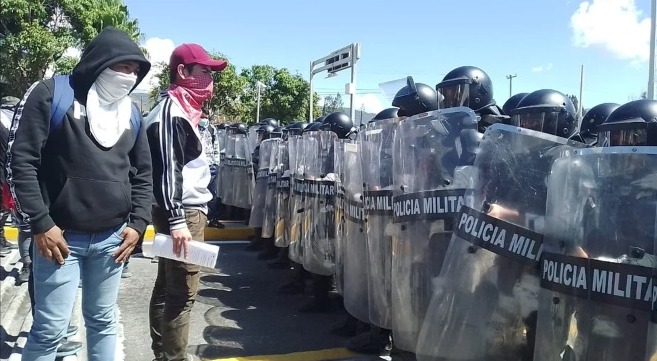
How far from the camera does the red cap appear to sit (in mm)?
3553

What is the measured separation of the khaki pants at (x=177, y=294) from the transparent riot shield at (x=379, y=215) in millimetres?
1110

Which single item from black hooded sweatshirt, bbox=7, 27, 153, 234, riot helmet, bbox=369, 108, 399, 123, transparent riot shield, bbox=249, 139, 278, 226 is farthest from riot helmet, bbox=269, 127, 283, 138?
black hooded sweatshirt, bbox=7, 27, 153, 234

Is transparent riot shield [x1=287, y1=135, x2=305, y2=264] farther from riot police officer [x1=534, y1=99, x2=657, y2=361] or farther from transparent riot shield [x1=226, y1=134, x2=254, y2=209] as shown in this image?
transparent riot shield [x1=226, y1=134, x2=254, y2=209]

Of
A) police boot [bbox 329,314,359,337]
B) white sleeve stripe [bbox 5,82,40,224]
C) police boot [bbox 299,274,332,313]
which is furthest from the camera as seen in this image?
police boot [bbox 299,274,332,313]

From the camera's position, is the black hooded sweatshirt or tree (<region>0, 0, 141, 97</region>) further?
tree (<region>0, 0, 141, 97</region>)

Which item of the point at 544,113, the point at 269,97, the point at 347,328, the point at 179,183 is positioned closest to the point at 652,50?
the point at 544,113

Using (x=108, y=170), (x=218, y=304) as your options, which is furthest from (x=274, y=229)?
(x=108, y=170)

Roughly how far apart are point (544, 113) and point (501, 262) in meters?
1.24

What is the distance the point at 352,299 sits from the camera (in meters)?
4.41

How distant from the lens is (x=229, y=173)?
10.8 metres

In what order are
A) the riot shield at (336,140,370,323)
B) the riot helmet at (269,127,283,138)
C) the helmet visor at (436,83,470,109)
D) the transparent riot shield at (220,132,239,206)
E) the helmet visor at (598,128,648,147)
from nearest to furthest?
1. the helmet visor at (598,128,648,147)
2. the riot shield at (336,140,370,323)
3. the helmet visor at (436,83,470,109)
4. the riot helmet at (269,127,283,138)
5. the transparent riot shield at (220,132,239,206)

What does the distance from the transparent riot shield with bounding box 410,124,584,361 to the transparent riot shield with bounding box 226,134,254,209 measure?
23.8 feet

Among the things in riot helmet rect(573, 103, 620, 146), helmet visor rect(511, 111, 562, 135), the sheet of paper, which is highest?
riot helmet rect(573, 103, 620, 146)

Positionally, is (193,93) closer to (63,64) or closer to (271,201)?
(271,201)
